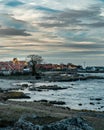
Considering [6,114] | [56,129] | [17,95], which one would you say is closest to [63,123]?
[56,129]

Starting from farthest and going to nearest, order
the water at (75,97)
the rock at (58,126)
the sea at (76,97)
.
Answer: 1. the water at (75,97)
2. the sea at (76,97)
3. the rock at (58,126)

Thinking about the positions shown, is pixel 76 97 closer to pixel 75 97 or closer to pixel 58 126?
pixel 75 97

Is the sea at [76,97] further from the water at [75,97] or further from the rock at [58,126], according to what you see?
the rock at [58,126]

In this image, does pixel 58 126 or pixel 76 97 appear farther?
pixel 76 97

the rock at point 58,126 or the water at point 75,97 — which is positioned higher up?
the rock at point 58,126

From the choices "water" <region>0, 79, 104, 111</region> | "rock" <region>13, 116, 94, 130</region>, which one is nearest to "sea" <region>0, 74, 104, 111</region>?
"water" <region>0, 79, 104, 111</region>

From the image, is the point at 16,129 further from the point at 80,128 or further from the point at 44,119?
the point at 44,119

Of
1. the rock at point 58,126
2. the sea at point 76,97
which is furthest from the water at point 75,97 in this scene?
the rock at point 58,126

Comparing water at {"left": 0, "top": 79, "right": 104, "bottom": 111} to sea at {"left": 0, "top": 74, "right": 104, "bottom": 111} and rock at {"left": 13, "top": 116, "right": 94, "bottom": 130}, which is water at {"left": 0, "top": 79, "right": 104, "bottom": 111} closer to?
sea at {"left": 0, "top": 74, "right": 104, "bottom": 111}

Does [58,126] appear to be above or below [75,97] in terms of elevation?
above

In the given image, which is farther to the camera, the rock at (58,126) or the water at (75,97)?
the water at (75,97)

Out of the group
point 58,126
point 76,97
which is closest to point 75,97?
point 76,97

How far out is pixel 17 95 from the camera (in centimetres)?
7431

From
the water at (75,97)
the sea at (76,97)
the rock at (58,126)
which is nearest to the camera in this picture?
the rock at (58,126)
